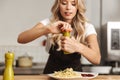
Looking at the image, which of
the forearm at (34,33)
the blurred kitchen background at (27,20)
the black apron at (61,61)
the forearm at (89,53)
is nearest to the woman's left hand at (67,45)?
the forearm at (89,53)

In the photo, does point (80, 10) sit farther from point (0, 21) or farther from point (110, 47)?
point (0, 21)

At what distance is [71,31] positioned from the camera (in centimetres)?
191

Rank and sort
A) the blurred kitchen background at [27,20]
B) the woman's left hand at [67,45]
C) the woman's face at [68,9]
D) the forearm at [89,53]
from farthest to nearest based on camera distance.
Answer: the blurred kitchen background at [27,20], the woman's face at [68,9], the forearm at [89,53], the woman's left hand at [67,45]

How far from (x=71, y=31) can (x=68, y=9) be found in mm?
200

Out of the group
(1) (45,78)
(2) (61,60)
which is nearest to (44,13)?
(2) (61,60)

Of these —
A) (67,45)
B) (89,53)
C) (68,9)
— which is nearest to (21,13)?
(68,9)

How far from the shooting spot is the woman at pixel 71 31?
1.74 m

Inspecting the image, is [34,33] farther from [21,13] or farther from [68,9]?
[21,13]

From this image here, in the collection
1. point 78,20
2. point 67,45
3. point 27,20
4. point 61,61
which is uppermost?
point 27,20

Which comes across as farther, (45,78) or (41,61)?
(41,61)

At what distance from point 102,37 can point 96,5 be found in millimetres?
409

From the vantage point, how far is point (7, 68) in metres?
1.42

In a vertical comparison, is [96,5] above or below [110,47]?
above

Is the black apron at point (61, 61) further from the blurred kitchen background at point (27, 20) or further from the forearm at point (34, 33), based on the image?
the blurred kitchen background at point (27, 20)
